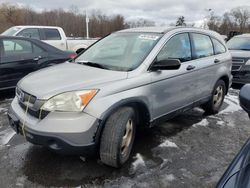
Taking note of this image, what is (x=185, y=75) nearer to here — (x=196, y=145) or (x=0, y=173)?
(x=196, y=145)

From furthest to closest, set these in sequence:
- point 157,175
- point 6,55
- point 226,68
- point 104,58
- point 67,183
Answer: point 6,55
point 226,68
point 104,58
point 157,175
point 67,183

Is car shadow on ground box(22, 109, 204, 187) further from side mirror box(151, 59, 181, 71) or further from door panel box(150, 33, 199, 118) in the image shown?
side mirror box(151, 59, 181, 71)

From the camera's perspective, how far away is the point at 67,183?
9.59ft

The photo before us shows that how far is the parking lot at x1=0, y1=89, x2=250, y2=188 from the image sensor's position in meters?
2.99

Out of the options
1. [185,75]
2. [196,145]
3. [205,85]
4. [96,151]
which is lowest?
[196,145]

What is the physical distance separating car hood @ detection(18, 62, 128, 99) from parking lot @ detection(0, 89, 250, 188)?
932mm

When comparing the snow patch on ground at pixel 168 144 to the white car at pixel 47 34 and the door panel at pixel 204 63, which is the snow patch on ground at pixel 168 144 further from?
the white car at pixel 47 34

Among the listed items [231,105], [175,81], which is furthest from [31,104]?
[231,105]

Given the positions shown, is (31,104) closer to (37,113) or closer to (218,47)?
(37,113)

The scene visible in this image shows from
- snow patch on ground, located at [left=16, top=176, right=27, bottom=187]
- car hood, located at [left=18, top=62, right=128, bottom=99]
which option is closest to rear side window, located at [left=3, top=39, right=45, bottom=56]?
car hood, located at [left=18, top=62, right=128, bottom=99]

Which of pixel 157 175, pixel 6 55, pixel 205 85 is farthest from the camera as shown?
pixel 6 55

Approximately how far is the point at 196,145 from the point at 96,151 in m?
1.70

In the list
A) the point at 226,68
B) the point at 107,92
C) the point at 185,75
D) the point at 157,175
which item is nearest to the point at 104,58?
the point at 107,92

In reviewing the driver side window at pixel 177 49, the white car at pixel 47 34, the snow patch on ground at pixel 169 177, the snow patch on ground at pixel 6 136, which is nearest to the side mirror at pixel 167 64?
the driver side window at pixel 177 49
